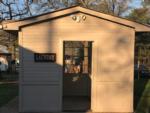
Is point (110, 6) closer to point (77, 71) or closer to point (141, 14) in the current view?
point (141, 14)

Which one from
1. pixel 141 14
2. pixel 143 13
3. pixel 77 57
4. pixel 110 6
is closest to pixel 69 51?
pixel 77 57

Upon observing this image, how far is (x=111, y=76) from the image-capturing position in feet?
58.9

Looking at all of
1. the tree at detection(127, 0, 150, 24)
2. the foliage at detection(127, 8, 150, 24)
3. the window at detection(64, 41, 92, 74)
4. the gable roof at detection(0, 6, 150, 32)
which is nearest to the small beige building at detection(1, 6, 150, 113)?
the gable roof at detection(0, 6, 150, 32)

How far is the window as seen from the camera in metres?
22.7

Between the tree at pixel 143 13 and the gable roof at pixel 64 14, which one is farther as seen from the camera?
the tree at pixel 143 13

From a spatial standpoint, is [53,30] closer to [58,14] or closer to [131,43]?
[58,14]

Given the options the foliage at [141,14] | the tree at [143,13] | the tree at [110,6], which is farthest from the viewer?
the tree at [143,13]

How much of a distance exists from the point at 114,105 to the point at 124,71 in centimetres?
125

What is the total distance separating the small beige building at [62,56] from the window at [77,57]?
478cm

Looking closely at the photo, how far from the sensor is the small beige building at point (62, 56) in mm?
17734

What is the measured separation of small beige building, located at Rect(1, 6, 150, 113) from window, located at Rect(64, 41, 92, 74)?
4.78 metres

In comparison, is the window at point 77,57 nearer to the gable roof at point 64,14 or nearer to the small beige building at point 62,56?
the small beige building at point 62,56

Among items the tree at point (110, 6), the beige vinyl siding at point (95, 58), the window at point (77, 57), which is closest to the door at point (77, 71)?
the window at point (77, 57)

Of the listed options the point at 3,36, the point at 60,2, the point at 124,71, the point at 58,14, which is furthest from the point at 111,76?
the point at 3,36
